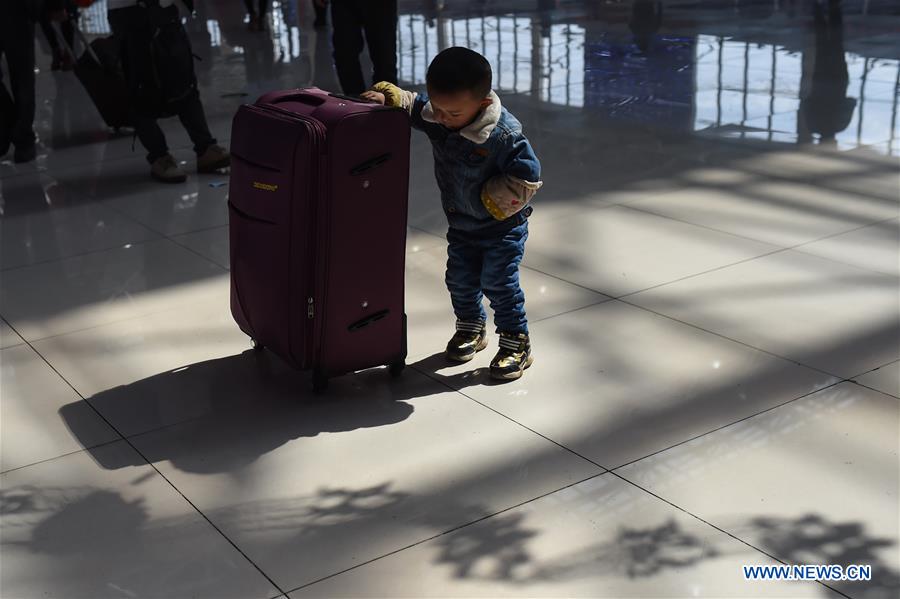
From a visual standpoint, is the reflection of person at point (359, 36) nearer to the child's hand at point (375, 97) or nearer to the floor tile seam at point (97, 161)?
the floor tile seam at point (97, 161)

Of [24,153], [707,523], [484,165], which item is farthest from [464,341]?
[24,153]

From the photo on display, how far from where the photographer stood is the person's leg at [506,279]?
389 centimetres

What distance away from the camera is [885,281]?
15.8ft

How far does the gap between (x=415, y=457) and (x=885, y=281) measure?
2.55 meters

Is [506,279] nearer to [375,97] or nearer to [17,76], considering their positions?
[375,97]

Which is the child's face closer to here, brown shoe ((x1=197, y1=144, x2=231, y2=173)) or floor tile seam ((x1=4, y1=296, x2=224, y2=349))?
floor tile seam ((x1=4, y1=296, x2=224, y2=349))

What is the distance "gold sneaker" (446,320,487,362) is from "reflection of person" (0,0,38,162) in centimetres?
477

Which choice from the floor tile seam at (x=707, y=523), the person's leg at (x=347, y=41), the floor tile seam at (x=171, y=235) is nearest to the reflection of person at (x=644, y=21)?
the person's leg at (x=347, y=41)

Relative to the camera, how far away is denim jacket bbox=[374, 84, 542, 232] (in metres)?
3.65

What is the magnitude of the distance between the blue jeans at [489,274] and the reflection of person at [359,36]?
4.85m

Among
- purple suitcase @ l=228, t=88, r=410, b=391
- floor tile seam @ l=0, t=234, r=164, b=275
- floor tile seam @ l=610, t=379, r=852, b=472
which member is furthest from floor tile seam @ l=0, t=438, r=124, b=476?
floor tile seam @ l=0, t=234, r=164, b=275

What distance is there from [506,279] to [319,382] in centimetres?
78

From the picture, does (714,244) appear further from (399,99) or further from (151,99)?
(151,99)

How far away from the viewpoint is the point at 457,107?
3.56m
